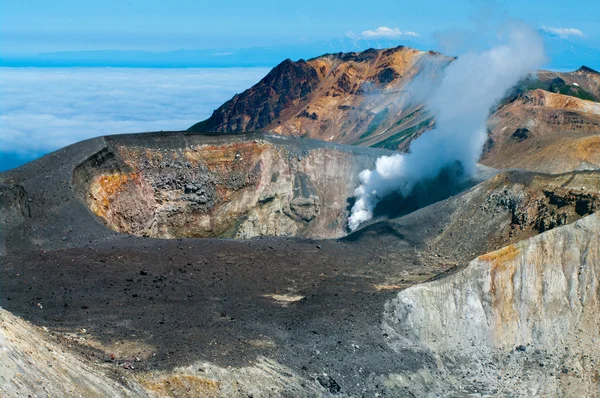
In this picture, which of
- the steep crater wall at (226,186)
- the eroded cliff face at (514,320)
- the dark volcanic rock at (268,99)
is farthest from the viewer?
the dark volcanic rock at (268,99)

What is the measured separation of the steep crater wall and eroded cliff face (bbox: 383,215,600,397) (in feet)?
89.2

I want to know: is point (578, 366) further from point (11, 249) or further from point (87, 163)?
point (87, 163)

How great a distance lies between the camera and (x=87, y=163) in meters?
52.5

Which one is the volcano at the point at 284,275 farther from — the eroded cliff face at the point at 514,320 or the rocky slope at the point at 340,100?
the rocky slope at the point at 340,100

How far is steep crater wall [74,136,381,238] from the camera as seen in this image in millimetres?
55812

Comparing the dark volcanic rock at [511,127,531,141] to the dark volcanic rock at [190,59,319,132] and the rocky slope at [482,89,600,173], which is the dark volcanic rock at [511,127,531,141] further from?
the dark volcanic rock at [190,59,319,132]

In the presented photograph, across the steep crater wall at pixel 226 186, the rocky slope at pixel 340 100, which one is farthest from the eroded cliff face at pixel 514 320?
the rocky slope at pixel 340 100

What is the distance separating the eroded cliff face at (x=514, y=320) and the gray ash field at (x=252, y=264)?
0.12 meters

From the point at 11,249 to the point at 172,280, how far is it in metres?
10.8

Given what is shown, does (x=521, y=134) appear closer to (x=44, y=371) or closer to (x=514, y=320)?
(x=514, y=320)

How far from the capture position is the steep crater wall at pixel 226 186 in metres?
55.8

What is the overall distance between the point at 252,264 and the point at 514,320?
15.1m

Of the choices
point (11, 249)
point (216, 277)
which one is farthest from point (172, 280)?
point (11, 249)

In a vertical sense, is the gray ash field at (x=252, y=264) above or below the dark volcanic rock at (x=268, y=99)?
below
